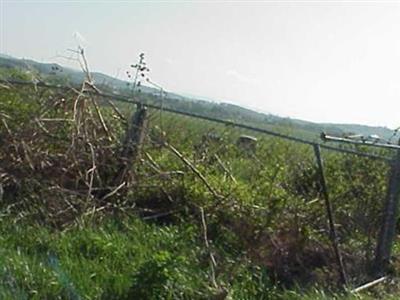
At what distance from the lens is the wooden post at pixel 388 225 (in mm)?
6078

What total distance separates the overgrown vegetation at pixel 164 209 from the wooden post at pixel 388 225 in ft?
0.49

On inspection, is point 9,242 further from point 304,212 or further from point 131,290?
point 304,212

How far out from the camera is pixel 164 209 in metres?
6.95

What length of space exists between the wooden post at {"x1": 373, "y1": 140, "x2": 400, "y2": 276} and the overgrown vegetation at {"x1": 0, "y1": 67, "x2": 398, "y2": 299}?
0.49ft

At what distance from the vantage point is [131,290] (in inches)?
165

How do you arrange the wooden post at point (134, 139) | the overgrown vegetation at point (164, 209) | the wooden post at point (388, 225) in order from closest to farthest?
the overgrown vegetation at point (164, 209)
the wooden post at point (388, 225)
the wooden post at point (134, 139)

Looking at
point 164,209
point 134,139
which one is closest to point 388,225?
point 164,209

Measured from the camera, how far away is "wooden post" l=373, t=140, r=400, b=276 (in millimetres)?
6078

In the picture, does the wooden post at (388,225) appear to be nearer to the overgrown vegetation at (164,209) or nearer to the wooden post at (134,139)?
the overgrown vegetation at (164,209)

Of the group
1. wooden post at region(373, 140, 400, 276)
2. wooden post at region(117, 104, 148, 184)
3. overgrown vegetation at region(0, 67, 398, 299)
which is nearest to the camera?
overgrown vegetation at region(0, 67, 398, 299)

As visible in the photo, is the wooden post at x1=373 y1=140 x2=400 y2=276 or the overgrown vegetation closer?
the overgrown vegetation

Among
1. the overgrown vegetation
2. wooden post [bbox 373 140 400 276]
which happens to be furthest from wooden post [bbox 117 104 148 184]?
wooden post [bbox 373 140 400 276]

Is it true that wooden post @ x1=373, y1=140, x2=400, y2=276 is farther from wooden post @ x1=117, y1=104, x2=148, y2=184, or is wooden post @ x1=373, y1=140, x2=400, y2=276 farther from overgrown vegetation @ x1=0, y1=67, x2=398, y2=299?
wooden post @ x1=117, y1=104, x2=148, y2=184

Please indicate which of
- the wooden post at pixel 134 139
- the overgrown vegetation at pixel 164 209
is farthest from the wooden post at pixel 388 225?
the wooden post at pixel 134 139
